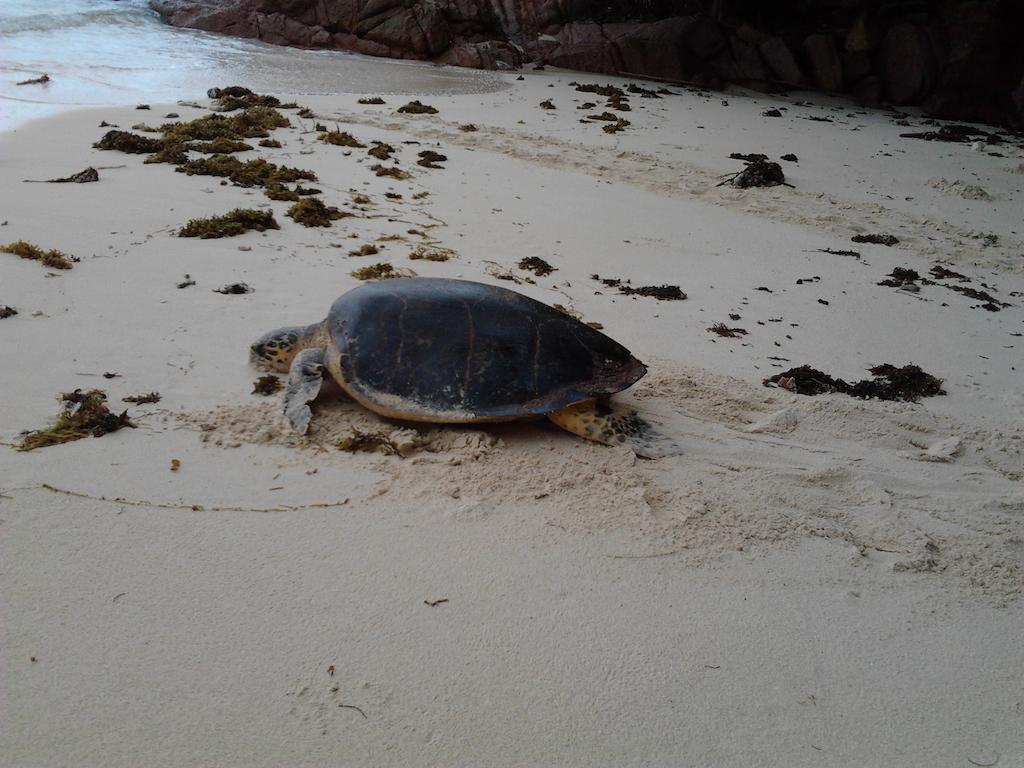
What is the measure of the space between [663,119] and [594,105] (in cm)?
109

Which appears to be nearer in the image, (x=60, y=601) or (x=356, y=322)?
(x=60, y=601)

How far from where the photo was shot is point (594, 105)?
36.6 feet

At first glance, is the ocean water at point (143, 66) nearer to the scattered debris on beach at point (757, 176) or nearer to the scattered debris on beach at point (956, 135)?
the scattered debris on beach at point (757, 176)

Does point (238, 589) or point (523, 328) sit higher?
point (523, 328)

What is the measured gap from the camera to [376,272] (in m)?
4.86

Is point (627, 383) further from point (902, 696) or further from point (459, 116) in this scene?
point (459, 116)

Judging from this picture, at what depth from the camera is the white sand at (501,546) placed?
2018 mm

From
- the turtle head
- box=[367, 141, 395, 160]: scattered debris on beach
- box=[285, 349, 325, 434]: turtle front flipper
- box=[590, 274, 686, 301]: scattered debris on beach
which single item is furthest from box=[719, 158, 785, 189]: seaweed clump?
box=[285, 349, 325, 434]: turtle front flipper

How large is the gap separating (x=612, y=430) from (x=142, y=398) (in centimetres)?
210

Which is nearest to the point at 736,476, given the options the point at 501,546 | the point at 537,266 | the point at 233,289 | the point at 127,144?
the point at 501,546

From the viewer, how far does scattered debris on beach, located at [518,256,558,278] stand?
534 centimetres

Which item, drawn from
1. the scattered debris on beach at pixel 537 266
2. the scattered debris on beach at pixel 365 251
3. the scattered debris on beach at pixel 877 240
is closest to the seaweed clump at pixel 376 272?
the scattered debris on beach at pixel 365 251

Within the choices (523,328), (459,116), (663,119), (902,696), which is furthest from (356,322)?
(663,119)

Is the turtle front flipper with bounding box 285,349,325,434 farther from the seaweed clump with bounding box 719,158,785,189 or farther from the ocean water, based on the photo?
the ocean water
